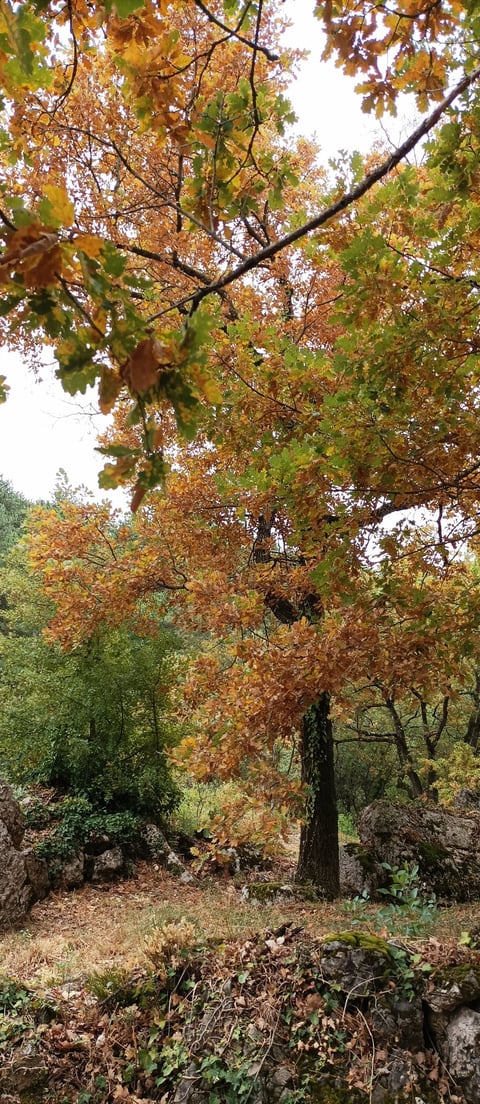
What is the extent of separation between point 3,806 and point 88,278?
8.32 m

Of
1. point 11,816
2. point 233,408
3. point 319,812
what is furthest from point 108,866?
point 233,408

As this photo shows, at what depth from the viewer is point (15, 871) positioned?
24.6ft

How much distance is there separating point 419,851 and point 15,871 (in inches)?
212

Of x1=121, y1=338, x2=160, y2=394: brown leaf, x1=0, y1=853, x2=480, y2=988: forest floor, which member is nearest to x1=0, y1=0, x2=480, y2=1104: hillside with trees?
x1=121, y1=338, x2=160, y2=394: brown leaf

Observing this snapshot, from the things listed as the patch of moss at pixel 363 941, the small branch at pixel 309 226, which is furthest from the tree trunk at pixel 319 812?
the small branch at pixel 309 226

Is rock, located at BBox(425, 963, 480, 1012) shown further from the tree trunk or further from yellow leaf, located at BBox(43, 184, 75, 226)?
yellow leaf, located at BBox(43, 184, 75, 226)

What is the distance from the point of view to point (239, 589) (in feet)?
20.4

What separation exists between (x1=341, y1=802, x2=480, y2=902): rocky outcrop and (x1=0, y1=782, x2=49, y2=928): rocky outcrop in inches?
158

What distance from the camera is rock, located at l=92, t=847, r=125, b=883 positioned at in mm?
8766

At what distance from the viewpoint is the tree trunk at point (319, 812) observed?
24.2 feet

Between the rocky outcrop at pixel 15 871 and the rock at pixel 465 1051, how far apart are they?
5.61 meters

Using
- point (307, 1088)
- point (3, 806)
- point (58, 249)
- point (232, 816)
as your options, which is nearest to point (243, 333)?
point (58, 249)

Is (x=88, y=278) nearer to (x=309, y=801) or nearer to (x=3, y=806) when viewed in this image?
(x=309, y=801)

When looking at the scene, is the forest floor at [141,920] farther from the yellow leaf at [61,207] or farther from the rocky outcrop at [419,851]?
the yellow leaf at [61,207]
